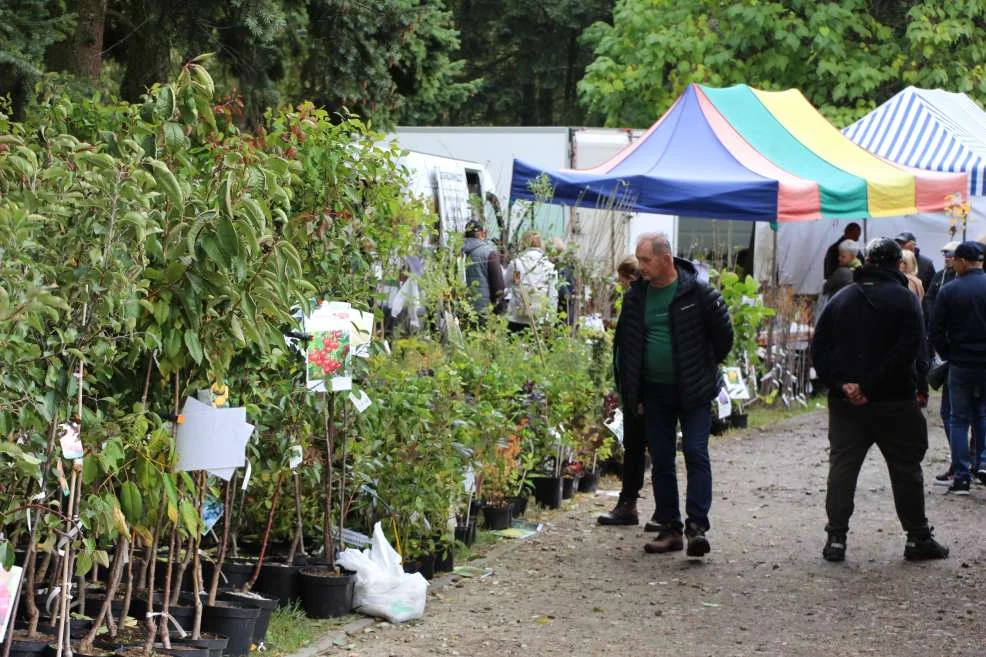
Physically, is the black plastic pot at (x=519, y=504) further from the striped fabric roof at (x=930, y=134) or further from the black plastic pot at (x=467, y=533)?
the striped fabric roof at (x=930, y=134)

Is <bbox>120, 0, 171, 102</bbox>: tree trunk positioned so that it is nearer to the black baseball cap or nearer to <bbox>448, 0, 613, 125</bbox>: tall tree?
the black baseball cap

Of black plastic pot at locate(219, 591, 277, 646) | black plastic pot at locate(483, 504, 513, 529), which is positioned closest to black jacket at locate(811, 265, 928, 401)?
black plastic pot at locate(483, 504, 513, 529)

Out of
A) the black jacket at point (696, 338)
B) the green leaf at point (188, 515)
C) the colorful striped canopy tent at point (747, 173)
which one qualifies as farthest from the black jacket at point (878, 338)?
the colorful striped canopy tent at point (747, 173)

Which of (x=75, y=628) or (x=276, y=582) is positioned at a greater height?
(x=75, y=628)

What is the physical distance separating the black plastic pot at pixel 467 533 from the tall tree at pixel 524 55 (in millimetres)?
25443

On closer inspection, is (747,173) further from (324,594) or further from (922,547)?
(324,594)

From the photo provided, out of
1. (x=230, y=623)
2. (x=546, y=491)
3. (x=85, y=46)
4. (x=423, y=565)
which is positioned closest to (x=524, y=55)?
(x=85, y=46)

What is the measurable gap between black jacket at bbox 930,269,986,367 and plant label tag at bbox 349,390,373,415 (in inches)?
211

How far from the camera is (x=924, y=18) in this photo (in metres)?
23.4

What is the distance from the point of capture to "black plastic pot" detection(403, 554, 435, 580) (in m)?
6.91

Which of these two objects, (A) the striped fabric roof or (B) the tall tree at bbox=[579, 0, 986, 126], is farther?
(B) the tall tree at bbox=[579, 0, 986, 126]

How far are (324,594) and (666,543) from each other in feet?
8.48

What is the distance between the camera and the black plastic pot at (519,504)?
28.7 feet

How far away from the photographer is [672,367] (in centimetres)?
791
